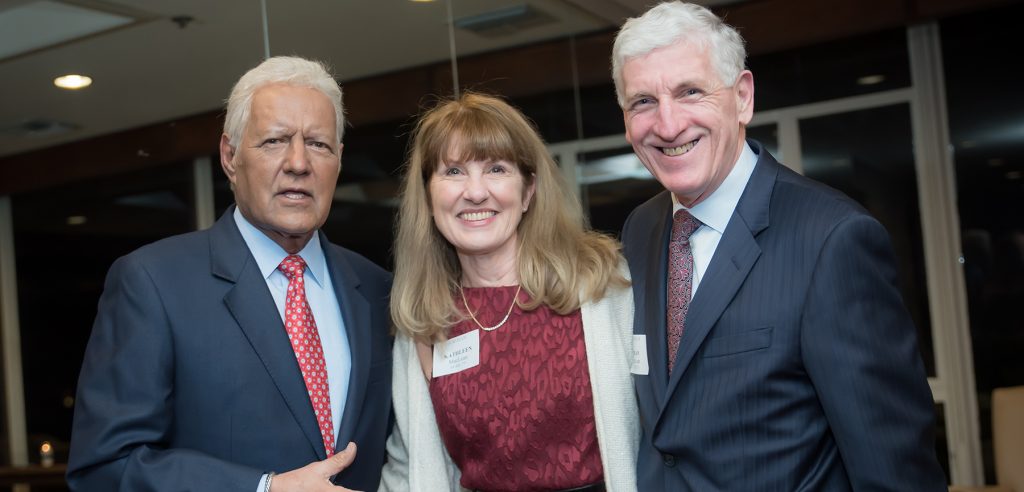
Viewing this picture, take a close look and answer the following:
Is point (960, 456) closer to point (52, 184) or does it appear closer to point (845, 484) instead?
point (845, 484)

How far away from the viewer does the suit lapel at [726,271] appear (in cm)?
193

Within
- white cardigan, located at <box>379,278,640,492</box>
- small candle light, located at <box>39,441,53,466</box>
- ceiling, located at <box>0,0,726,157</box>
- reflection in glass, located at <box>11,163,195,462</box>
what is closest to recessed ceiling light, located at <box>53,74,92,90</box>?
ceiling, located at <box>0,0,726,157</box>

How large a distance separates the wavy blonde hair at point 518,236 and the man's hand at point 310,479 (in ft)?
1.53

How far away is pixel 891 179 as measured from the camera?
6016 millimetres

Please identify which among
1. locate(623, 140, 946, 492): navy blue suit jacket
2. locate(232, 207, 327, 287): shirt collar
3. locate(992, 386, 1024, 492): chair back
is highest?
locate(232, 207, 327, 287): shirt collar

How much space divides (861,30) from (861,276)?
432 cm

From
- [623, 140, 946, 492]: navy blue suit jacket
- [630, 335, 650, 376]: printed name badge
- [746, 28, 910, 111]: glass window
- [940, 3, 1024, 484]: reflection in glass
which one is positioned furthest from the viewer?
[746, 28, 910, 111]: glass window

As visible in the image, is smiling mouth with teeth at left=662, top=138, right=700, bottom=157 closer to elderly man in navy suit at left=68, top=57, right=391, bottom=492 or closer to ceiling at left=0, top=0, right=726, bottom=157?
elderly man in navy suit at left=68, top=57, right=391, bottom=492

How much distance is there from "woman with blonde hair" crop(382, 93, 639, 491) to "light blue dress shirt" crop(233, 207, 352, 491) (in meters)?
0.17

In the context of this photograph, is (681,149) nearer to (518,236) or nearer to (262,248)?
(518,236)

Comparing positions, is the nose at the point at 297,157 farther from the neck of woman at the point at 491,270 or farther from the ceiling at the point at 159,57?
the ceiling at the point at 159,57

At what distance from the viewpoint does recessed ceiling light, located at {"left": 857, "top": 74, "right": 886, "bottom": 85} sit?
19.6 ft

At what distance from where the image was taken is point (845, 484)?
190 cm

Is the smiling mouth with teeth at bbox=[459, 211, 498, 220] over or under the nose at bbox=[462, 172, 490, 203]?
under
